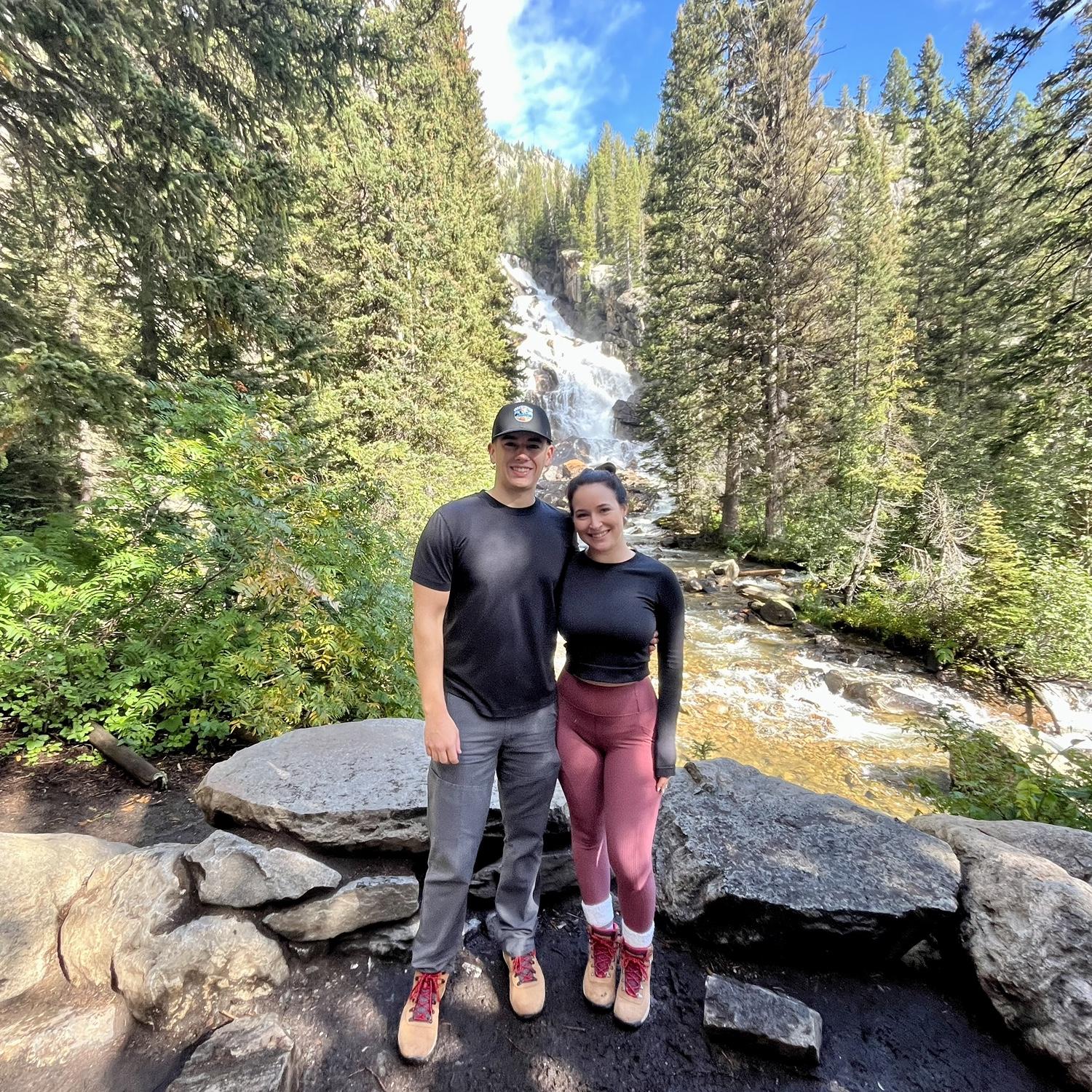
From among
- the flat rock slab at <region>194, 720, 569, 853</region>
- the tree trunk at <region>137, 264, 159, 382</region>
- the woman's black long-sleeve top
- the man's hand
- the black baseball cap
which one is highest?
the tree trunk at <region>137, 264, 159, 382</region>

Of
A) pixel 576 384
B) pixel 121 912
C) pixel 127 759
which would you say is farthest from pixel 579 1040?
pixel 576 384

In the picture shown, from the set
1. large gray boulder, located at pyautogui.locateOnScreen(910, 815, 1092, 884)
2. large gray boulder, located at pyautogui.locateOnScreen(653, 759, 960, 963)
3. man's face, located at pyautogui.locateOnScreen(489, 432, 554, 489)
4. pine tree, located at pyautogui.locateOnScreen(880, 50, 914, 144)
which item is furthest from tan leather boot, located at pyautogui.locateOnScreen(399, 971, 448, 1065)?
pine tree, located at pyautogui.locateOnScreen(880, 50, 914, 144)

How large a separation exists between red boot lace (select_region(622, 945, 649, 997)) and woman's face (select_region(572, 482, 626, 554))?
167 cm

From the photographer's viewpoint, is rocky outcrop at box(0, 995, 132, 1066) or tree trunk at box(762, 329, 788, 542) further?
tree trunk at box(762, 329, 788, 542)

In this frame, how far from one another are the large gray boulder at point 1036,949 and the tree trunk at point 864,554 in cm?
941

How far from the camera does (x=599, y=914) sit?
2215 millimetres

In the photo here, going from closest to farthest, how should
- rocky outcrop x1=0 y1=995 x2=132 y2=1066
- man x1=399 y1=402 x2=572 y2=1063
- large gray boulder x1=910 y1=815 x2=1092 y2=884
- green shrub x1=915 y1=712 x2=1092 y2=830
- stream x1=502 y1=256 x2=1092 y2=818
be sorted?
rocky outcrop x1=0 y1=995 x2=132 y2=1066, man x1=399 y1=402 x2=572 y2=1063, large gray boulder x1=910 y1=815 x2=1092 y2=884, green shrub x1=915 y1=712 x2=1092 y2=830, stream x1=502 y1=256 x2=1092 y2=818

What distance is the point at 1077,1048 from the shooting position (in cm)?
182

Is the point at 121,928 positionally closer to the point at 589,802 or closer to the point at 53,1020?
the point at 53,1020

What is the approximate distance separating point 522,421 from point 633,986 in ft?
7.69

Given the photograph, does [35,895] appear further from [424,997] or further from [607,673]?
[607,673]

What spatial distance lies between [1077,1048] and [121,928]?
11.9ft

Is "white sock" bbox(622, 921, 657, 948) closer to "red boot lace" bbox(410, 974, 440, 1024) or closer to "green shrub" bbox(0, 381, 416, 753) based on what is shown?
"red boot lace" bbox(410, 974, 440, 1024)

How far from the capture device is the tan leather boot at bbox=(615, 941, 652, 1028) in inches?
82.1
